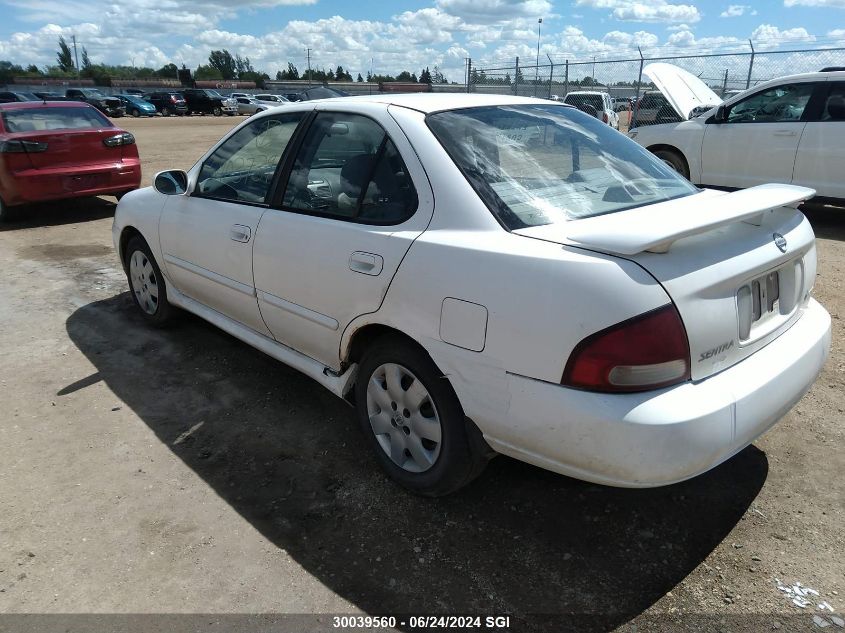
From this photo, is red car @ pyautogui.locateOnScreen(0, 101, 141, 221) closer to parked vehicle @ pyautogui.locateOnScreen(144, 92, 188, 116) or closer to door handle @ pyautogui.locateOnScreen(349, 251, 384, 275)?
door handle @ pyautogui.locateOnScreen(349, 251, 384, 275)

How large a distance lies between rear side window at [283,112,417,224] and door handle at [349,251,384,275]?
16 centimetres

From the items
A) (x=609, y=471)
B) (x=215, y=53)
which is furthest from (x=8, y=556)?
(x=215, y=53)

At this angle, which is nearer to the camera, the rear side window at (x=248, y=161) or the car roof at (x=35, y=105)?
the rear side window at (x=248, y=161)

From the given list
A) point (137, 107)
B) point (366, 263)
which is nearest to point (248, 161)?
point (366, 263)

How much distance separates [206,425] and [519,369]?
205 centimetres

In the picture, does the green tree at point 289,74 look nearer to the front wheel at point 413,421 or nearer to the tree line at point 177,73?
the tree line at point 177,73

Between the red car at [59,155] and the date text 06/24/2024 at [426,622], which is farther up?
the red car at [59,155]

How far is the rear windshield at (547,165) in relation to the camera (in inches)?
98.7

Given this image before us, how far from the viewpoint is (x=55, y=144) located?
8281 millimetres

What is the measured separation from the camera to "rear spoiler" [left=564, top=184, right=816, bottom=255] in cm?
205

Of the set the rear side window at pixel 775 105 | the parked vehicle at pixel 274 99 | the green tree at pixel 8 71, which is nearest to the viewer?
the rear side window at pixel 775 105

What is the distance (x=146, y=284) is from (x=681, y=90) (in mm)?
8572

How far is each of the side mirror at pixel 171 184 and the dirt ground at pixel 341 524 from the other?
49.0 inches

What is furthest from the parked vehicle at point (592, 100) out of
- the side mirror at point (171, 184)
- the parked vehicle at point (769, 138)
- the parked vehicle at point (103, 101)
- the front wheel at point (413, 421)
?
the parked vehicle at point (103, 101)
